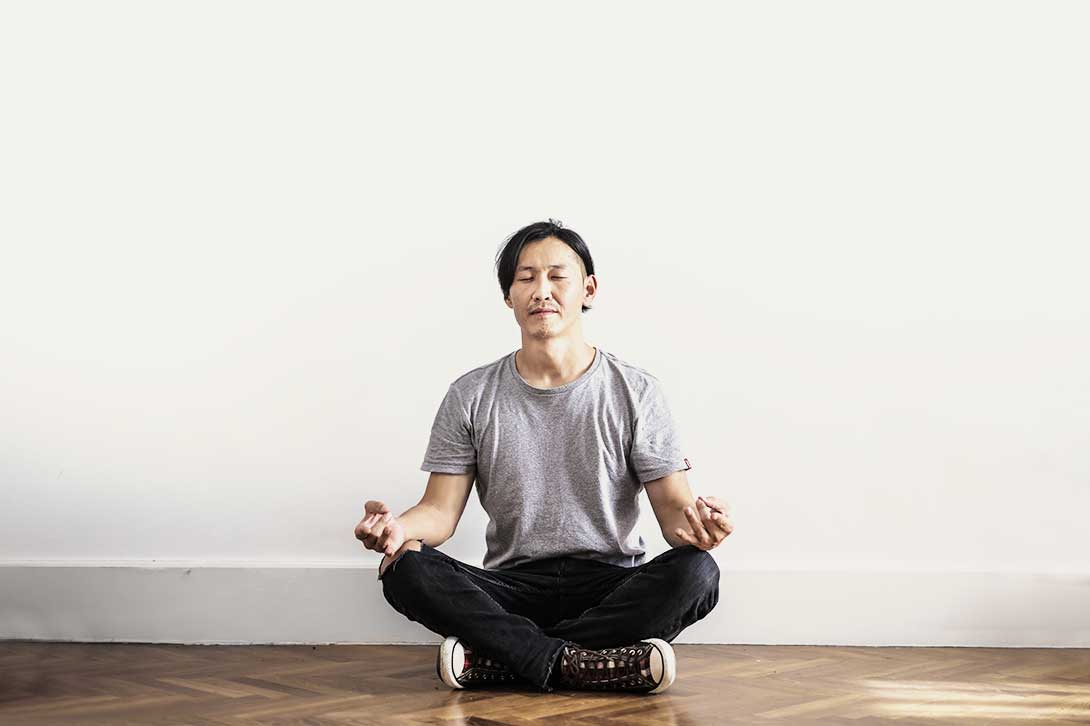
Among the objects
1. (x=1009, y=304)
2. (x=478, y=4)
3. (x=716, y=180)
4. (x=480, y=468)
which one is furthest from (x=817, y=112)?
(x=480, y=468)

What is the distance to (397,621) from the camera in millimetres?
2600

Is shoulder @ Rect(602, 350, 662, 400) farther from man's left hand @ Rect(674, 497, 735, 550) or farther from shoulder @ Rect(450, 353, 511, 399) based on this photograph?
man's left hand @ Rect(674, 497, 735, 550)

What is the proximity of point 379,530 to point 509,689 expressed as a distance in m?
0.36

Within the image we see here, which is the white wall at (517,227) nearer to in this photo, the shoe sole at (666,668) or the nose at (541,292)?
the nose at (541,292)

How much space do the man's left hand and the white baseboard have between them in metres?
0.57

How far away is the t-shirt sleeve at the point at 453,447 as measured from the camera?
7.63 ft

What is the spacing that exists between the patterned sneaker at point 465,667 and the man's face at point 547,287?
0.59 meters

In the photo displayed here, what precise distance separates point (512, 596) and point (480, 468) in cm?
26

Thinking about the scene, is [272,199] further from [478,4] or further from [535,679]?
[535,679]

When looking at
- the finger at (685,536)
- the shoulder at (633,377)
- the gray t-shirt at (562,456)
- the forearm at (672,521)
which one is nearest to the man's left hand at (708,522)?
the finger at (685,536)

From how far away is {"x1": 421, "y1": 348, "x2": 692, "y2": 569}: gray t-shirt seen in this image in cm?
227

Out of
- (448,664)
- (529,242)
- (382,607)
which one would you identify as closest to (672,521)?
(448,664)

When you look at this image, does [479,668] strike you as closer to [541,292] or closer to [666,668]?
[666,668]

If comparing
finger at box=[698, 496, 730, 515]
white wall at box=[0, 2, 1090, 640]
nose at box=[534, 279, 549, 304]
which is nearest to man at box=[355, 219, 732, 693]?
nose at box=[534, 279, 549, 304]
